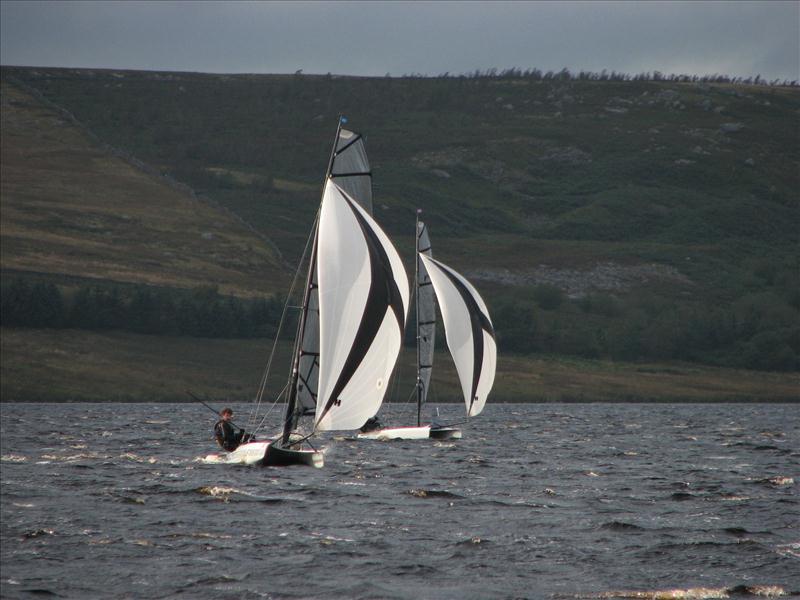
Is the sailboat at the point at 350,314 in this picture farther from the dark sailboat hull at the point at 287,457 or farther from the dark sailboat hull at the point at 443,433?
the dark sailboat hull at the point at 443,433

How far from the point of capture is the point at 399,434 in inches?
2603

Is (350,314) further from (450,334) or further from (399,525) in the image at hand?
(450,334)

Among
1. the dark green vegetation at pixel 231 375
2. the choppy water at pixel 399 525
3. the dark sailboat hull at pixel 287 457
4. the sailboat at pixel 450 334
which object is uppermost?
the sailboat at pixel 450 334

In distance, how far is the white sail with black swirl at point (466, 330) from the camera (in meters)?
69.9

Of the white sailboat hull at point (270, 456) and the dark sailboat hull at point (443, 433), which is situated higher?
the white sailboat hull at point (270, 456)

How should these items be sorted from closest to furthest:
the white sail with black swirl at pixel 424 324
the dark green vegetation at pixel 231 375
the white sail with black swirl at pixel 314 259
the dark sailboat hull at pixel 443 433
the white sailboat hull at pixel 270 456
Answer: the white sailboat hull at pixel 270 456 < the white sail with black swirl at pixel 314 259 < the dark sailboat hull at pixel 443 433 < the white sail with black swirl at pixel 424 324 < the dark green vegetation at pixel 231 375

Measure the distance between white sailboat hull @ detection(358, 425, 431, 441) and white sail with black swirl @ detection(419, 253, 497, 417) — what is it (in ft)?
13.7

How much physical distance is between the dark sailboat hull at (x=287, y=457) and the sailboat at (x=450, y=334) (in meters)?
22.2

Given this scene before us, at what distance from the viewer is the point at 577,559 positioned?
28.2 metres

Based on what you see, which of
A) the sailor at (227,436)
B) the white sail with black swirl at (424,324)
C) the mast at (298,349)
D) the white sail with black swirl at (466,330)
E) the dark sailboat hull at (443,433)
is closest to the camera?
the mast at (298,349)

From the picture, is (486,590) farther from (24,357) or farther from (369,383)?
(24,357)

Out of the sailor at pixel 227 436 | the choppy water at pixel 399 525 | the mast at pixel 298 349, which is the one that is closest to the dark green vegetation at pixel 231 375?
the choppy water at pixel 399 525

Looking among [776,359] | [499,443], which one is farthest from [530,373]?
[499,443]

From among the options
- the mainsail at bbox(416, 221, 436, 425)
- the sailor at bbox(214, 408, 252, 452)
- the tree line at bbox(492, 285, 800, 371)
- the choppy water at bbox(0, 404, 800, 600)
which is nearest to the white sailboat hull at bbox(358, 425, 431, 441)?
the mainsail at bbox(416, 221, 436, 425)
